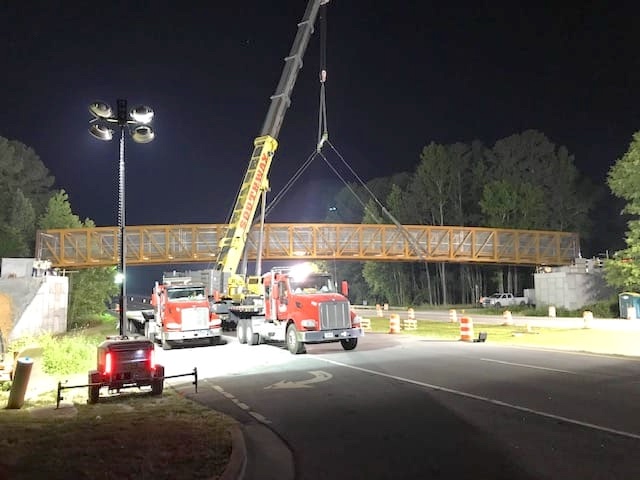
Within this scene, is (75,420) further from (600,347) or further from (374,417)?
(600,347)

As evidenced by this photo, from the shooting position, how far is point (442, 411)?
10141 millimetres

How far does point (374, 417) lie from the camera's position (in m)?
9.90

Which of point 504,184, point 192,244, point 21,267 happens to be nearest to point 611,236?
point 504,184

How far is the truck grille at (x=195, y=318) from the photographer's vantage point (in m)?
24.3

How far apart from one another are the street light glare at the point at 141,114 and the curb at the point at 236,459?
30.7ft

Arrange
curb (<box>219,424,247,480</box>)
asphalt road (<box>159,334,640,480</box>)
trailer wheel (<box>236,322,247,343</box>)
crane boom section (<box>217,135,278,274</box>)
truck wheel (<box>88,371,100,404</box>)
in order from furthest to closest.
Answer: crane boom section (<box>217,135,278,274</box>), trailer wheel (<box>236,322,247,343</box>), truck wheel (<box>88,371,100,404</box>), asphalt road (<box>159,334,640,480</box>), curb (<box>219,424,247,480</box>)

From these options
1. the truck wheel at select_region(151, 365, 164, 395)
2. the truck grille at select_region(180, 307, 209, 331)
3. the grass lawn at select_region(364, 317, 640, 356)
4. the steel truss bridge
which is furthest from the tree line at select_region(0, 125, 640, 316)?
the truck wheel at select_region(151, 365, 164, 395)

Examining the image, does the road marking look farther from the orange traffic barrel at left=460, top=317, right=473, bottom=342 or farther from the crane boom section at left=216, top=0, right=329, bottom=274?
the crane boom section at left=216, top=0, right=329, bottom=274

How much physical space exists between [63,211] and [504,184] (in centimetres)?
4964

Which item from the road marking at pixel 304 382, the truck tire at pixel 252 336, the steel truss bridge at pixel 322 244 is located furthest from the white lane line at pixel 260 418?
the steel truss bridge at pixel 322 244

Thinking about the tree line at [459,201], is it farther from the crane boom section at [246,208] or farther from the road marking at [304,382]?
the road marking at [304,382]

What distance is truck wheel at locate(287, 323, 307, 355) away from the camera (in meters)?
20.1

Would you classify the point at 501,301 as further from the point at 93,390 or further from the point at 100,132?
the point at 93,390

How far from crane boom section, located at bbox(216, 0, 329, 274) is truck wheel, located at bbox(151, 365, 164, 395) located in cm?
1689
